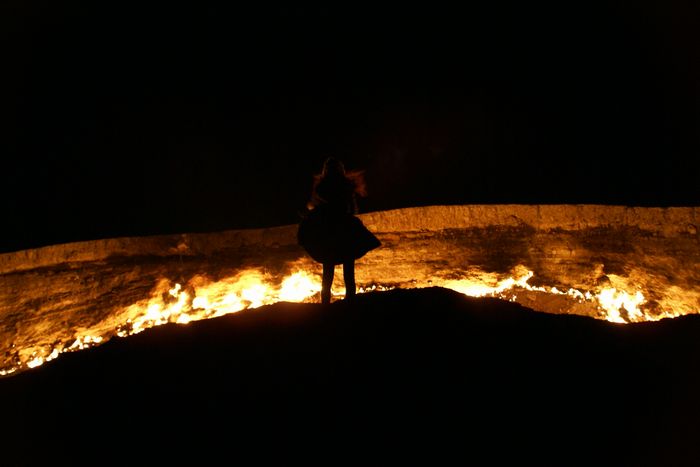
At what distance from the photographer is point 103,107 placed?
32.2 ft

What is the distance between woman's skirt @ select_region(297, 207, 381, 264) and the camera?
152 inches

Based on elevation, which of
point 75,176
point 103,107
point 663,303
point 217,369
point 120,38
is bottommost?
point 663,303

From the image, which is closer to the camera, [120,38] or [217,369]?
[217,369]

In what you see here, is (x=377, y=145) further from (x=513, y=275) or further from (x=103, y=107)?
(x=103, y=107)

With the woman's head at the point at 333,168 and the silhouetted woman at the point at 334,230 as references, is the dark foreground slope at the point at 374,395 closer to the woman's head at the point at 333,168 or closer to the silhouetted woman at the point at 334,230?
the silhouetted woman at the point at 334,230

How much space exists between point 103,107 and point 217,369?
1029cm

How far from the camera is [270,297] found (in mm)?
5473

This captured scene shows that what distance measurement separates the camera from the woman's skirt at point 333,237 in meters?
3.87

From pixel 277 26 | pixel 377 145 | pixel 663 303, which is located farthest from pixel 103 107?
pixel 663 303

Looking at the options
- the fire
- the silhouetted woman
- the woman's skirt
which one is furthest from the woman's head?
the fire

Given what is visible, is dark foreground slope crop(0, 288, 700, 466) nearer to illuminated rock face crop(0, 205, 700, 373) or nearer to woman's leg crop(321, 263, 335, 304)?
woman's leg crop(321, 263, 335, 304)

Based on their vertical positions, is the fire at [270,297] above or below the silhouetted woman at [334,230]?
below

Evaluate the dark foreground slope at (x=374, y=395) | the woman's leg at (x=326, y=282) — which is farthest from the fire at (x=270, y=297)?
the dark foreground slope at (x=374, y=395)

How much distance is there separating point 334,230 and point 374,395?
82.2 inches
